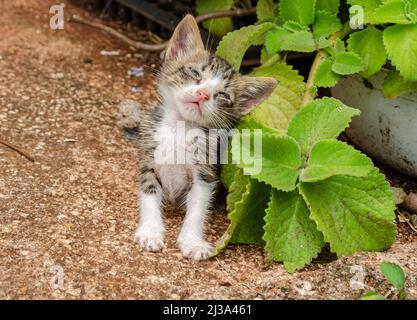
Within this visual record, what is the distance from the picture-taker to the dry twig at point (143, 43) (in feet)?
12.6

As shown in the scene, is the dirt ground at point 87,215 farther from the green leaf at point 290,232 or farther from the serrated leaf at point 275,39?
the serrated leaf at point 275,39

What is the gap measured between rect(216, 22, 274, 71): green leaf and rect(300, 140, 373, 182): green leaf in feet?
2.42

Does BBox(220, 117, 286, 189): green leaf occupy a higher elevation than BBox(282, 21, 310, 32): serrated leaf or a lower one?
lower

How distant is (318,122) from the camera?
2.83m

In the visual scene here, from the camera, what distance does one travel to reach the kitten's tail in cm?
359

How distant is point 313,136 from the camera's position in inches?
111

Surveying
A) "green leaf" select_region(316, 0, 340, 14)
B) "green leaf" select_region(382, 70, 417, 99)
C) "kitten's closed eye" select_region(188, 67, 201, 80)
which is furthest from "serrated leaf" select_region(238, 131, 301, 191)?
"green leaf" select_region(316, 0, 340, 14)

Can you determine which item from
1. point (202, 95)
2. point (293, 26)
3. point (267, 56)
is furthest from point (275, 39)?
point (202, 95)

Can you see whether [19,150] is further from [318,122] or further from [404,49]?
[404,49]

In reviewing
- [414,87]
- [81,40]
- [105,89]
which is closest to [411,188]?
[414,87]

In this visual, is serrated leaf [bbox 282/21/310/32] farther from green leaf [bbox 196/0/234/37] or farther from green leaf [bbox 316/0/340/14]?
green leaf [bbox 196/0/234/37]

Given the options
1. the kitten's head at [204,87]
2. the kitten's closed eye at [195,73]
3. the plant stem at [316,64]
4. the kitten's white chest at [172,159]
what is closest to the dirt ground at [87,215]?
the kitten's white chest at [172,159]

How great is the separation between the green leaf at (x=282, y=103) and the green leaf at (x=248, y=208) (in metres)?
0.36
